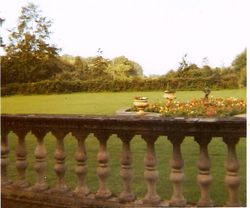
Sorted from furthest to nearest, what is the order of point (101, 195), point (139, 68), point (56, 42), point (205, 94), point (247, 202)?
point (56, 42) < point (139, 68) < point (205, 94) < point (101, 195) < point (247, 202)

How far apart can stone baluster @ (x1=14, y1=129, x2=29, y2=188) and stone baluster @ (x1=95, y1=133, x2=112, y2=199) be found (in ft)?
1.57

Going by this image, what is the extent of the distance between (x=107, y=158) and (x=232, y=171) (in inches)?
24.0

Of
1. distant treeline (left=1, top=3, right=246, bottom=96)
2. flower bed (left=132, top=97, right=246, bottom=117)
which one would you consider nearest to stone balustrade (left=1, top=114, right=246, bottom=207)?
flower bed (left=132, top=97, right=246, bottom=117)

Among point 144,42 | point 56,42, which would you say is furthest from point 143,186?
Result: point 56,42

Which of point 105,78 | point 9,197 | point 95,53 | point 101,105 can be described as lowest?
point 9,197

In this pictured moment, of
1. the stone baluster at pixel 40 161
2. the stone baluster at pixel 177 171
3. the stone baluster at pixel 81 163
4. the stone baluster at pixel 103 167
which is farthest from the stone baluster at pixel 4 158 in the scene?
the stone baluster at pixel 177 171

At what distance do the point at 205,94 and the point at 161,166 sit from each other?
57 cm

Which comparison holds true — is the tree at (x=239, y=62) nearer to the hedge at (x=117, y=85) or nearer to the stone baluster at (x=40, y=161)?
the hedge at (x=117, y=85)

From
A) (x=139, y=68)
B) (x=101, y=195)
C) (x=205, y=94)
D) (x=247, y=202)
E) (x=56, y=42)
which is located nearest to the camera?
(x=247, y=202)

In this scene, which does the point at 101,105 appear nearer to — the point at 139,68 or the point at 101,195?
the point at 139,68

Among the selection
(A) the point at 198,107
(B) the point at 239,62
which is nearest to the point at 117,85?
(A) the point at 198,107

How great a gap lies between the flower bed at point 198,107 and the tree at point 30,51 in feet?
2.26

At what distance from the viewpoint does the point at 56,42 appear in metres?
2.27

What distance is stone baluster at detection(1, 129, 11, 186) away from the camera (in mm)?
1996
